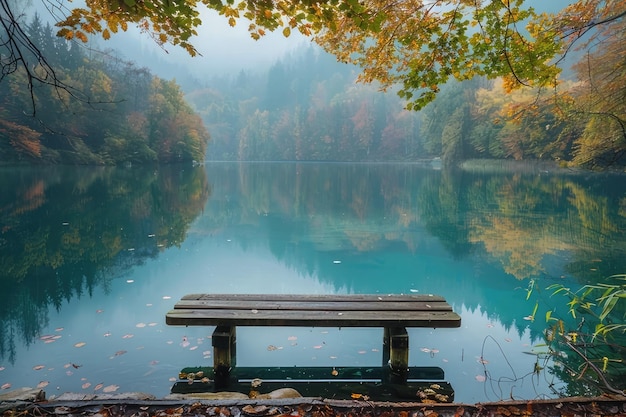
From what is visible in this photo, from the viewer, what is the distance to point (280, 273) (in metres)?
10.8

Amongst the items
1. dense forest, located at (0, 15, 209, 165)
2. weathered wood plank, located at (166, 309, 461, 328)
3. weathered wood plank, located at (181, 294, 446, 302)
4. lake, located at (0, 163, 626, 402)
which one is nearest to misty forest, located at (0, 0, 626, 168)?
dense forest, located at (0, 15, 209, 165)

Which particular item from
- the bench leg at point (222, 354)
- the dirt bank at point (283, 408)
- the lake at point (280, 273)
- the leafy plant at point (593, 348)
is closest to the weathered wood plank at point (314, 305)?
the bench leg at point (222, 354)

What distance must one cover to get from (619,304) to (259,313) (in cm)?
683

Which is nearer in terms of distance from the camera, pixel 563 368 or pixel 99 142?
pixel 563 368

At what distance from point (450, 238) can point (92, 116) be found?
53736 mm

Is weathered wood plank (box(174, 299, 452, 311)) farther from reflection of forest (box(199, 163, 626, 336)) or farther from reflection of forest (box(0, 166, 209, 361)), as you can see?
reflection of forest (box(0, 166, 209, 361))

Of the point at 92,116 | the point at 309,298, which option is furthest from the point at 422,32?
the point at 92,116

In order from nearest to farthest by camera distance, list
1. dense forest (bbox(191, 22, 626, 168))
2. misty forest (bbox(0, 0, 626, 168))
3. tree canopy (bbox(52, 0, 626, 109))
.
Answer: tree canopy (bbox(52, 0, 626, 109))
misty forest (bbox(0, 0, 626, 168))
dense forest (bbox(191, 22, 626, 168))

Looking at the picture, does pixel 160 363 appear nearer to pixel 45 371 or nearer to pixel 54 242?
pixel 45 371

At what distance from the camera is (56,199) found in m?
22.3

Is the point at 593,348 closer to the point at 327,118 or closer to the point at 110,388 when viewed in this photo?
the point at 110,388

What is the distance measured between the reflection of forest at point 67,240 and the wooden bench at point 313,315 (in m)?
2.99

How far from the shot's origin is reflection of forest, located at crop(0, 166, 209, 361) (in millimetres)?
8102

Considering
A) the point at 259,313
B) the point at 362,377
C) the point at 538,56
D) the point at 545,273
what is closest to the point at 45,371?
the point at 259,313
